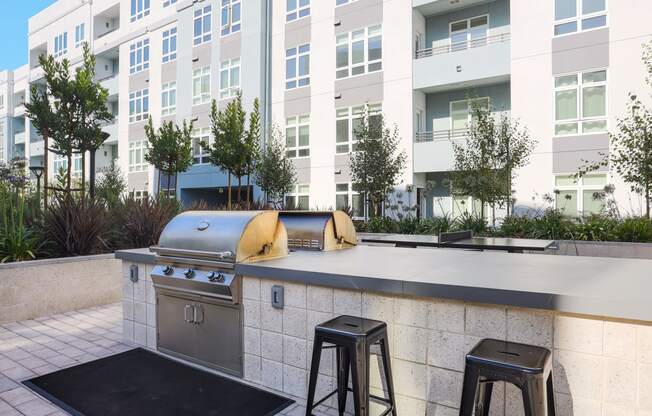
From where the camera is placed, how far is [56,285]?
6.14 m

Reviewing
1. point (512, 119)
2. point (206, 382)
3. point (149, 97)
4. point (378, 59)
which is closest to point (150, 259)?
point (206, 382)

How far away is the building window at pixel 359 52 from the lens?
707 inches

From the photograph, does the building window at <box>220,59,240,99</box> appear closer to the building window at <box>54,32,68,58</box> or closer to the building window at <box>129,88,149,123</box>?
the building window at <box>129,88,149,123</box>

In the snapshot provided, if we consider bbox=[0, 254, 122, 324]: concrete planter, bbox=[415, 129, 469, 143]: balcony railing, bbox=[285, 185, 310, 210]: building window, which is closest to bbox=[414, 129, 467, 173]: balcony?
bbox=[415, 129, 469, 143]: balcony railing

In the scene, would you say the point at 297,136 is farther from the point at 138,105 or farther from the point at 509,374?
the point at 509,374

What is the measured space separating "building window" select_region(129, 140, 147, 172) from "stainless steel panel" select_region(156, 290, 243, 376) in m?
25.6

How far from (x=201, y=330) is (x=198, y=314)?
0.17 metres

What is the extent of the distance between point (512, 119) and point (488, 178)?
15.9ft

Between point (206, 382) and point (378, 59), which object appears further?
point (378, 59)

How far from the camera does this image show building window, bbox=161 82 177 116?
2583 centimetres

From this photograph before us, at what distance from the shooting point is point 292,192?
20.4 m

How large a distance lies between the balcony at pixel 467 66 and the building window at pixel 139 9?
20.7m

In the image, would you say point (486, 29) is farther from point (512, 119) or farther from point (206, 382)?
point (206, 382)

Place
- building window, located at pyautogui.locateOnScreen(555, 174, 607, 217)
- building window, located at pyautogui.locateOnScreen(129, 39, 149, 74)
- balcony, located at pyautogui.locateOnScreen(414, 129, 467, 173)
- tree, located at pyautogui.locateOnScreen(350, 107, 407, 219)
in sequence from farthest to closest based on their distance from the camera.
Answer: building window, located at pyautogui.locateOnScreen(129, 39, 149, 74)
balcony, located at pyautogui.locateOnScreen(414, 129, 467, 173)
building window, located at pyautogui.locateOnScreen(555, 174, 607, 217)
tree, located at pyautogui.locateOnScreen(350, 107, 407, 219)
